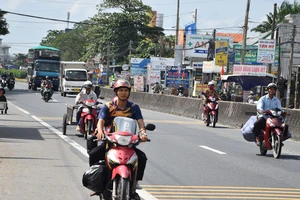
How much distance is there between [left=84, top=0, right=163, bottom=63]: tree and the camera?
298 ft

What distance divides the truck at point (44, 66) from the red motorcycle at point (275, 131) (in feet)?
156

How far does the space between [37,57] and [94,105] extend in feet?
154

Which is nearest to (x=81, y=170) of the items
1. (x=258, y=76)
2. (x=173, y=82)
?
(x=258, y=76)

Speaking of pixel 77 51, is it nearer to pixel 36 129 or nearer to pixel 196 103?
pixel 196 103

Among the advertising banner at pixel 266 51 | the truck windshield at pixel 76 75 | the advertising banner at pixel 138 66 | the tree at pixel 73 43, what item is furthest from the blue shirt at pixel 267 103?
the tree at pixel 73 43

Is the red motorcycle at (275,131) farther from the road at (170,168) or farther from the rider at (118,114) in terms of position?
the rider at (118,114)

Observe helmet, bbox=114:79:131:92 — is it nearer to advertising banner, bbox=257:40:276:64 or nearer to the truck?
advertising banner, bbox=257:40:276:64

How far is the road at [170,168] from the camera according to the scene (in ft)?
30.6

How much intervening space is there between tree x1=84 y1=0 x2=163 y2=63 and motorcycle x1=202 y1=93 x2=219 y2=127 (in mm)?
64969

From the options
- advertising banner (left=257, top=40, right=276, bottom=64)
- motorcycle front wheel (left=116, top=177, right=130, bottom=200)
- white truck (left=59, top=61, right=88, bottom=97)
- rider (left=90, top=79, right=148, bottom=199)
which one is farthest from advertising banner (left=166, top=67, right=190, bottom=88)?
motorcycle front wheel (left=116, top=177, right=130, bottom=200)

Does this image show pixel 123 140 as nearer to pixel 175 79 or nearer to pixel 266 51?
pixel 266 51

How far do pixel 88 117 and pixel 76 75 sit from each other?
37.2 meters

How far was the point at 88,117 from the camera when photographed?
53.3 feet

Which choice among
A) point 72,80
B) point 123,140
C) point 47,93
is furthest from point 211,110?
point 72,80
